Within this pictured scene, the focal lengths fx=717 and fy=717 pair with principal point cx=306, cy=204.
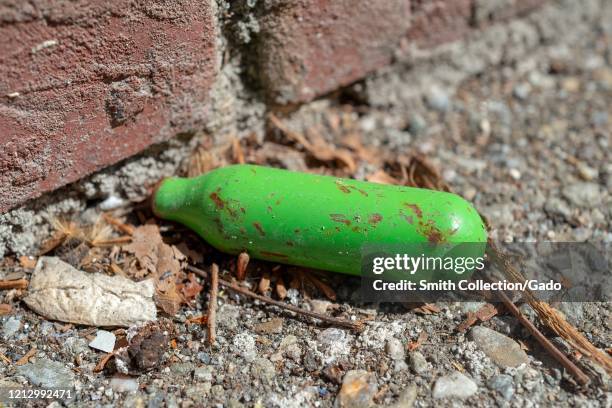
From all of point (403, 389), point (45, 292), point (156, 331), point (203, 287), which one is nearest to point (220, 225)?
point (203, 287)

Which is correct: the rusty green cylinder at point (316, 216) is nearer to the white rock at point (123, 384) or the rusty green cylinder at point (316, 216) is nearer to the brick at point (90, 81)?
the brick at point (90, 81)

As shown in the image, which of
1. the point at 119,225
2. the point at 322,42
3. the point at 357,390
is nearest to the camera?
the point at 357,390

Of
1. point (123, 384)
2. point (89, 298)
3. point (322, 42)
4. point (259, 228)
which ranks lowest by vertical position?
point (123, 384)

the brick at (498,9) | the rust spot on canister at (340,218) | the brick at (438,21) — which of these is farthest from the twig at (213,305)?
the brick at (498,9)

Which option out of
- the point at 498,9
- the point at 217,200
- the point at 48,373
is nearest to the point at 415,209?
the point at 217,200

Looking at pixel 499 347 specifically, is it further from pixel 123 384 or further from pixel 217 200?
pixel 123 384

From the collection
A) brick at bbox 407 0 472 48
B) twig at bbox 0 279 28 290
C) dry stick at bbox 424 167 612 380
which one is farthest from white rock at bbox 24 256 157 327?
brick at bbox 407 0 472 48
